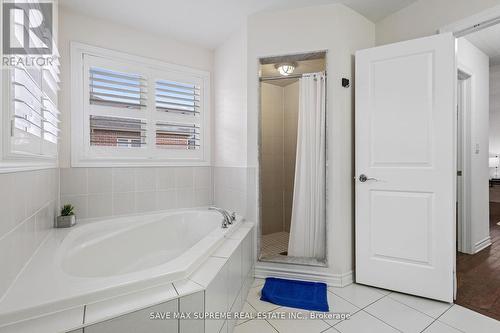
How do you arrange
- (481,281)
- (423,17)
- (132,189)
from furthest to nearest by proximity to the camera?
(132,189)
(481,281)
(423,17)

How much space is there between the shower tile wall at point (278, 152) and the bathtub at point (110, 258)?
121 cm

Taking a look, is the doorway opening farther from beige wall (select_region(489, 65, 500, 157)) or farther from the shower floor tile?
the shower floor tile

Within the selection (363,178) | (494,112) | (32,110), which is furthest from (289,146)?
(494,112)

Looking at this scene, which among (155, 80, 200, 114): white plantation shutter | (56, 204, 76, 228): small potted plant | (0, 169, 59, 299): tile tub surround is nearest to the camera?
(0, 169, 59, 299): tile tub surround

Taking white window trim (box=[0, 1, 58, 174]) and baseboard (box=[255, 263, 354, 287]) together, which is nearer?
white window trim (box=[0, 1, 58, 174])

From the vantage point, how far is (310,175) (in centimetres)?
223

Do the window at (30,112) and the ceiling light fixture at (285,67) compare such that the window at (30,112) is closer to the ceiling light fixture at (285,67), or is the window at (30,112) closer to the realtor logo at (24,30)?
the realtor logo at (24,30)

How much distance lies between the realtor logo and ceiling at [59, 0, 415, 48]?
567 millimetres

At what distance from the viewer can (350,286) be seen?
6.67ft

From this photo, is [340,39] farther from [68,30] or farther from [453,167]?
[68,30]

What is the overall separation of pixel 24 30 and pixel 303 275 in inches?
93.3

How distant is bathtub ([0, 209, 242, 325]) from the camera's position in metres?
0.90

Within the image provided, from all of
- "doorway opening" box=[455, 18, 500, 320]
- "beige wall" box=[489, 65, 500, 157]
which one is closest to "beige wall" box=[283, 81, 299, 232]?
"doorway opening" box=[455, 18, 500, 320]

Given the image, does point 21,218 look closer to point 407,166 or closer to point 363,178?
point 363,178
